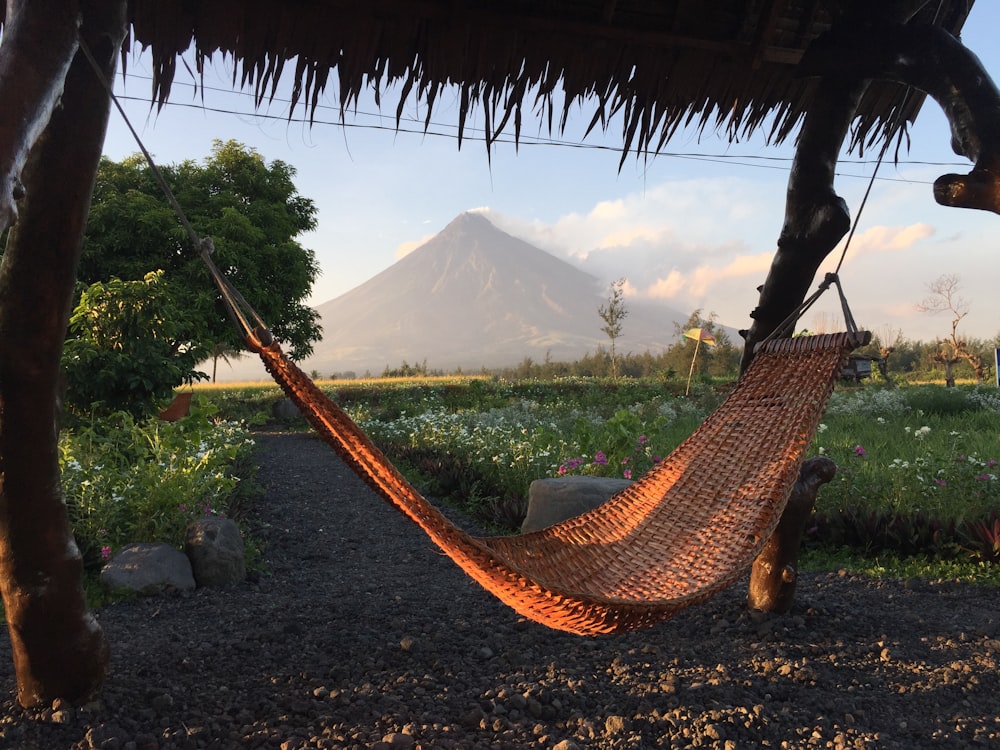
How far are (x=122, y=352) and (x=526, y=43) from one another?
4.44 meters

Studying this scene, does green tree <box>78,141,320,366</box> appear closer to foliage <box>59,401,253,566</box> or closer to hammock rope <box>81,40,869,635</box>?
foliage <box>59,401,253,566</box>

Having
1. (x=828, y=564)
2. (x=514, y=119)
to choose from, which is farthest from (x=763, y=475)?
(x=828, y=564)

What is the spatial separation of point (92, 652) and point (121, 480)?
7.33ft

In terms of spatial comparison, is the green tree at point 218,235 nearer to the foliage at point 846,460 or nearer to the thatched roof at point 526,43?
the foliage at point 846,460

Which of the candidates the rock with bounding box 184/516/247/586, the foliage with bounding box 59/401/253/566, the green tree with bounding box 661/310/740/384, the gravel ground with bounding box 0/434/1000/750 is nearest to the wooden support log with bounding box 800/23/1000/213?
the gravel ground with bounding box 0/434/1000/750

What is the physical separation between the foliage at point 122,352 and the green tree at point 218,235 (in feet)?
18.3

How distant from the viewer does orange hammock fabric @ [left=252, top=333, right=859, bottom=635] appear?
1578 mm

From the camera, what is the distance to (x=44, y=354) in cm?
167

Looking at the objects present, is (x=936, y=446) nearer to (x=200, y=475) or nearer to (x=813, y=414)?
(x=813, y=414)

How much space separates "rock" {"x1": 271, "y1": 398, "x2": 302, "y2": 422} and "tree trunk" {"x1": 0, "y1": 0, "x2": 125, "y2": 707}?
10.5 metres

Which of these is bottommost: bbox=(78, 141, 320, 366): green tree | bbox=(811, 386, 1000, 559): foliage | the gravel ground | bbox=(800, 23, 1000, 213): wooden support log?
the gravel ground

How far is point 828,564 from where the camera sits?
11.3ft

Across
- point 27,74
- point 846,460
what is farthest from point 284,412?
point 27,74

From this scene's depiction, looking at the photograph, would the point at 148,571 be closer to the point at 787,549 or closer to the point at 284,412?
the point at 787,549
